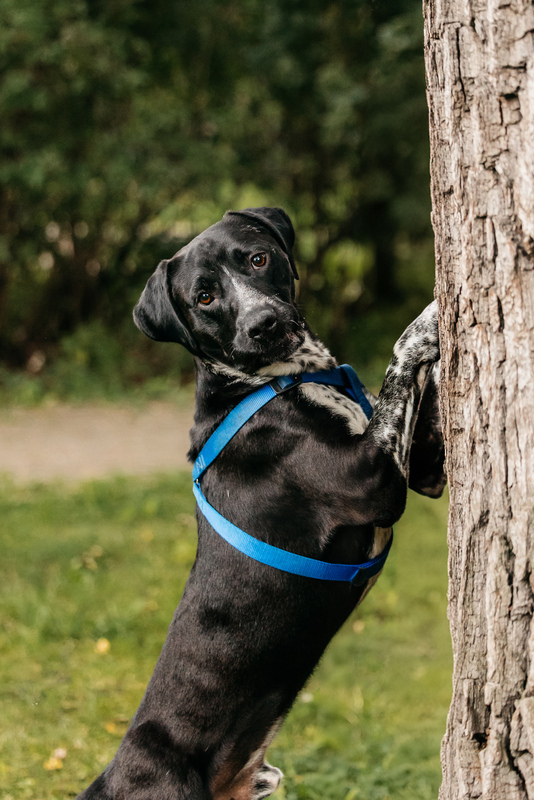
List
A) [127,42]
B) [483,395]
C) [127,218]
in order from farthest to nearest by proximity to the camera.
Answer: [127,218] < [127,42] < [483,395]

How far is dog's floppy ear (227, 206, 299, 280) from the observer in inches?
121

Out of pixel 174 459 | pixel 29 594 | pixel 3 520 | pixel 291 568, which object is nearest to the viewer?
pixel 291 568

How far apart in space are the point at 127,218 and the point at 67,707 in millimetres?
6805

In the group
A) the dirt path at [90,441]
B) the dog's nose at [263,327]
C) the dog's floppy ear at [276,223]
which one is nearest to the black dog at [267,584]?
the dog's nose at [263,327]

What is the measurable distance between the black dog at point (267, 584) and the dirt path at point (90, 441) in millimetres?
4394

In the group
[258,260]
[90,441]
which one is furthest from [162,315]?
[90,441]

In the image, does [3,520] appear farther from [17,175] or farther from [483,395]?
[483,395]

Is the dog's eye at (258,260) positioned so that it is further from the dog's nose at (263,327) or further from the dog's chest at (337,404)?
the dog's chest at (337,404)

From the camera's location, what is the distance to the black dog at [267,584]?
2469 millimetres

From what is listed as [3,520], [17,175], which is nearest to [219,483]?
[3,520]

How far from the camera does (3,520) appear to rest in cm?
600

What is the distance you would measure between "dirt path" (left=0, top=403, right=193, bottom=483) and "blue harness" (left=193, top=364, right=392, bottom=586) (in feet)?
14.1

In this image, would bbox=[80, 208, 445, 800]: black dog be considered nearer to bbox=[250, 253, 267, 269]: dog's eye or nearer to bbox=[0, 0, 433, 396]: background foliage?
bbox=[250, 253, 267, 269]: dog's eye

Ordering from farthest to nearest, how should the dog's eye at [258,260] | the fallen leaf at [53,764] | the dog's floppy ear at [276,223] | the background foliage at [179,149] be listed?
the background foliage at [179,149], the fallen leaf at [53,764], the dog's floppy ear at [276,223], the dog's eye at [258,260]
